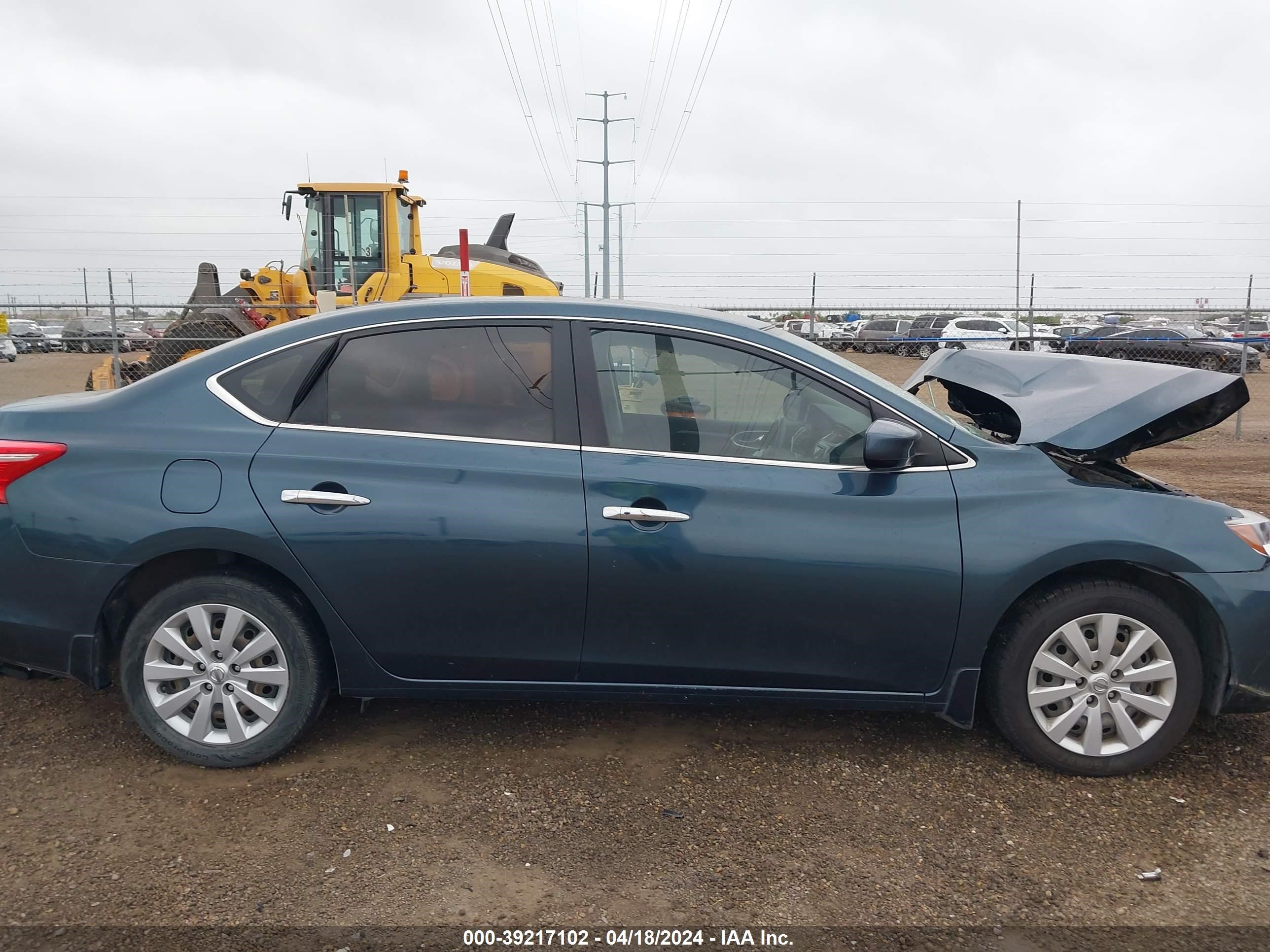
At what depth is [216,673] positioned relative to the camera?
3445 mm

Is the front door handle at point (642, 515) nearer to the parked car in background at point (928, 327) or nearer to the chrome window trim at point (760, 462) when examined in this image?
the chrome window trim at point (760, 462)

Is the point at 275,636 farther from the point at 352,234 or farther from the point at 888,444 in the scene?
the point at 352,234

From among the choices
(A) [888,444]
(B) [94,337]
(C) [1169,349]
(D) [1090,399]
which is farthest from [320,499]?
(C) [1169,349]

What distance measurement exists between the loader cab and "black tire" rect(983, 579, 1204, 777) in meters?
12.0

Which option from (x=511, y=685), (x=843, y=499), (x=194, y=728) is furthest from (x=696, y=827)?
(x=194, y=728)

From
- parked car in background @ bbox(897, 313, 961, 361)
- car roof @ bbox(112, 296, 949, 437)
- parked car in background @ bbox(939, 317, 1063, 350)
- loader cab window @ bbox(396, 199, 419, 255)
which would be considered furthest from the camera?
parked car in background @ bbox(897, 313, 961, 361)

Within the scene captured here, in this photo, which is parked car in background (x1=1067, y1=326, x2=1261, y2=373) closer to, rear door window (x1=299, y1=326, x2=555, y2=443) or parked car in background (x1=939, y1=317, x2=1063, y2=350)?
parked car in background (x1=939, y1=317, x2=1063, y2=350)

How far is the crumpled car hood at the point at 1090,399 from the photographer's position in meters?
3.64

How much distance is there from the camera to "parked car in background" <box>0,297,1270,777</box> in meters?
3.38

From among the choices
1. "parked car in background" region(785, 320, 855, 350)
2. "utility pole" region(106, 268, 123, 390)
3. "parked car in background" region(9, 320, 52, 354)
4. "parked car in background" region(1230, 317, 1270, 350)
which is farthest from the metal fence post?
"parked car in background" region(9, 320, 52, 354)

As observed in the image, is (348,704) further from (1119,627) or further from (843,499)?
(1119,627)

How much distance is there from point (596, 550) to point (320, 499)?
95 centimetres

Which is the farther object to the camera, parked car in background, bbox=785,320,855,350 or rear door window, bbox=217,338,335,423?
parked car in background, bbox=785,320,855,350

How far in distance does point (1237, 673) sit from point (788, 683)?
1552 mm
